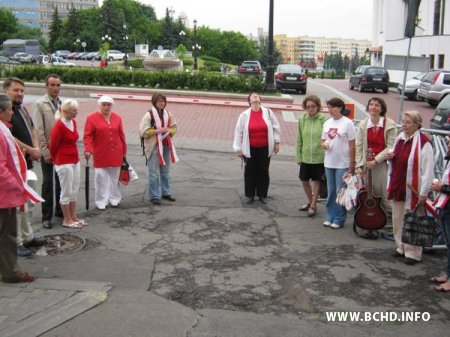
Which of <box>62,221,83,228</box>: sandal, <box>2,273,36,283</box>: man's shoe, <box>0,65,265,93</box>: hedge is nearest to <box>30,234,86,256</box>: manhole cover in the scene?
<box>62,221,83,228</box>: sandal

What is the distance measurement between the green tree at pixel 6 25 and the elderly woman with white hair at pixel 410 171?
10330 centimetres

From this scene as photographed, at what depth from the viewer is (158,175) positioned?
824 cm

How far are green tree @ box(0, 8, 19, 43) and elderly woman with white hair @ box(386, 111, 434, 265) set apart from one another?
4067 inches

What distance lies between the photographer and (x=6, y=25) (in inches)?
3831

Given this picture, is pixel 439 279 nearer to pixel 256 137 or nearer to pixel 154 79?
pixel 256 137

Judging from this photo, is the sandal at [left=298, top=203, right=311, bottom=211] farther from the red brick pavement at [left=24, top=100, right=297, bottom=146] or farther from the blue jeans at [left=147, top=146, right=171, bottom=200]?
the red brick pavement at [left=24, top=100, right=297, bottom=146]

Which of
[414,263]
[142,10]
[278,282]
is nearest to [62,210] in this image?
[278,282]

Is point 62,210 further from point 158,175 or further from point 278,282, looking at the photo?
point 278,282

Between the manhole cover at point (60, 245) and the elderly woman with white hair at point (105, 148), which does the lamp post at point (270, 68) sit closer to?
→ the elderly woman with white hair at point (105, 148)

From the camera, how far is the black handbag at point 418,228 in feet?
18.7

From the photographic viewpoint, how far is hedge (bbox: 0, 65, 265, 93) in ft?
77.0

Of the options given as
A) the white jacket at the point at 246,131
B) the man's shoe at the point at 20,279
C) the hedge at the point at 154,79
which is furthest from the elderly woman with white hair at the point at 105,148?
the hedge at the point at 154,79

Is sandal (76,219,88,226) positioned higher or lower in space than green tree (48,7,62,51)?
Answer: lower

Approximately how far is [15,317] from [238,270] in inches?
89.9
